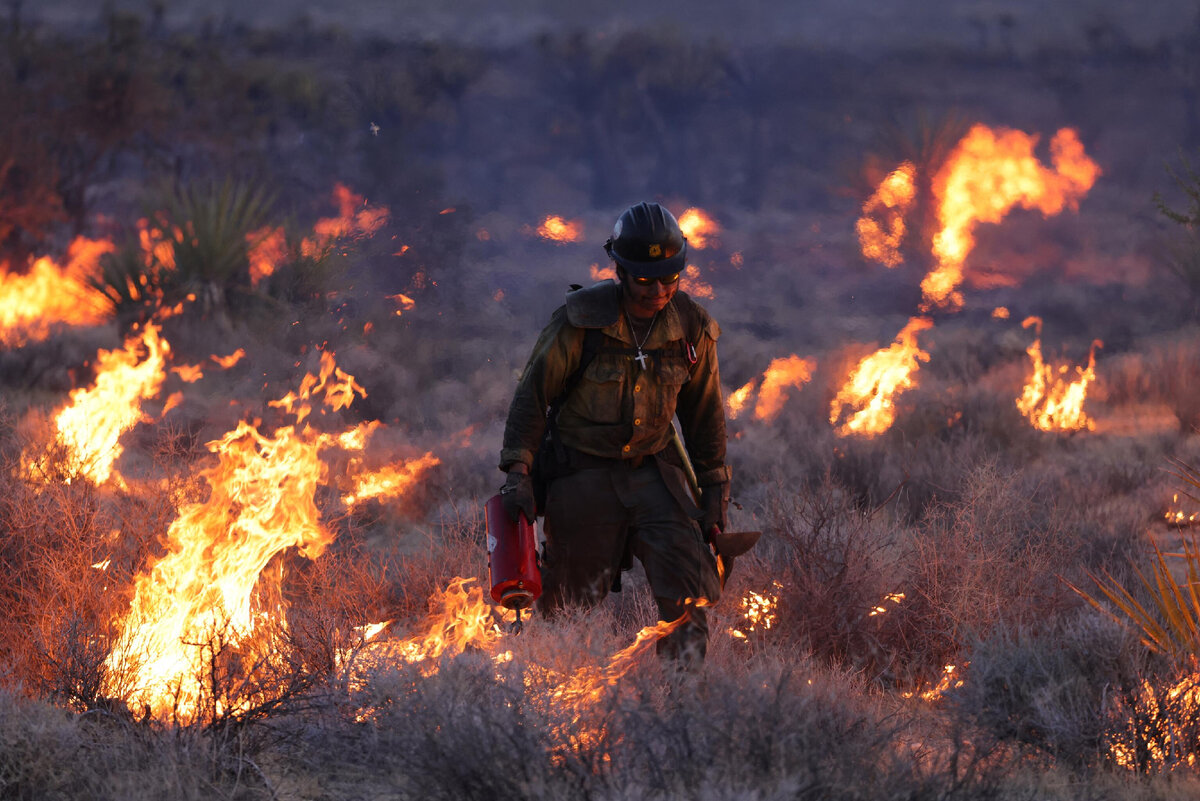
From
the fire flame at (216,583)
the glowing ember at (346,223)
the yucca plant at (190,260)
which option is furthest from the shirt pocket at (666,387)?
the yucca plant at (190,260)

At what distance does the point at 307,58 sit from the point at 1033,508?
38996 millimetres

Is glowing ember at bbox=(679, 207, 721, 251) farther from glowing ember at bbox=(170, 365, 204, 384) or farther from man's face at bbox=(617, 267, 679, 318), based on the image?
man's face at bbox=(617, 267, 679, 318)

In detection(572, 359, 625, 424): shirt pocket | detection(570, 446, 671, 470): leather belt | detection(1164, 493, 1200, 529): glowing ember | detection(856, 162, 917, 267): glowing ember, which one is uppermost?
detection(856, 162, 917, 267): glowing ember


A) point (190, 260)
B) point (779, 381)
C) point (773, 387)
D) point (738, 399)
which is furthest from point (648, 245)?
point (190, 260)

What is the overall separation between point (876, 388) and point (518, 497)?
33.5ft

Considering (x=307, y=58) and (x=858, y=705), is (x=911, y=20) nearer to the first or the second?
(x=307, y=58)

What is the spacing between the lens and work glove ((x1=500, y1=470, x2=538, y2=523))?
430 centimetres

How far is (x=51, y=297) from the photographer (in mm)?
27828

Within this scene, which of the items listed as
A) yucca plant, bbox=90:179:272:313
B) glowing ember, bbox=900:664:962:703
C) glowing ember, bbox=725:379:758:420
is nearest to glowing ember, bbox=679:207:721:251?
yucca plant, bbox=90:179:272:313

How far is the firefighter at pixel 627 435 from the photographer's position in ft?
14.2

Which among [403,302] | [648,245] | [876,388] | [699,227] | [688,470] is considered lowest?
[876,388]

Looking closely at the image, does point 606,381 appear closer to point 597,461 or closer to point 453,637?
point 597,461

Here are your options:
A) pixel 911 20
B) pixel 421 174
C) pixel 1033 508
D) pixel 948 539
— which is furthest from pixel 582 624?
pixel 911 20

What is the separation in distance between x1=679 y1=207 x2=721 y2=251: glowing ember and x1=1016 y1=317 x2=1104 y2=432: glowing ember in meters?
15.1
